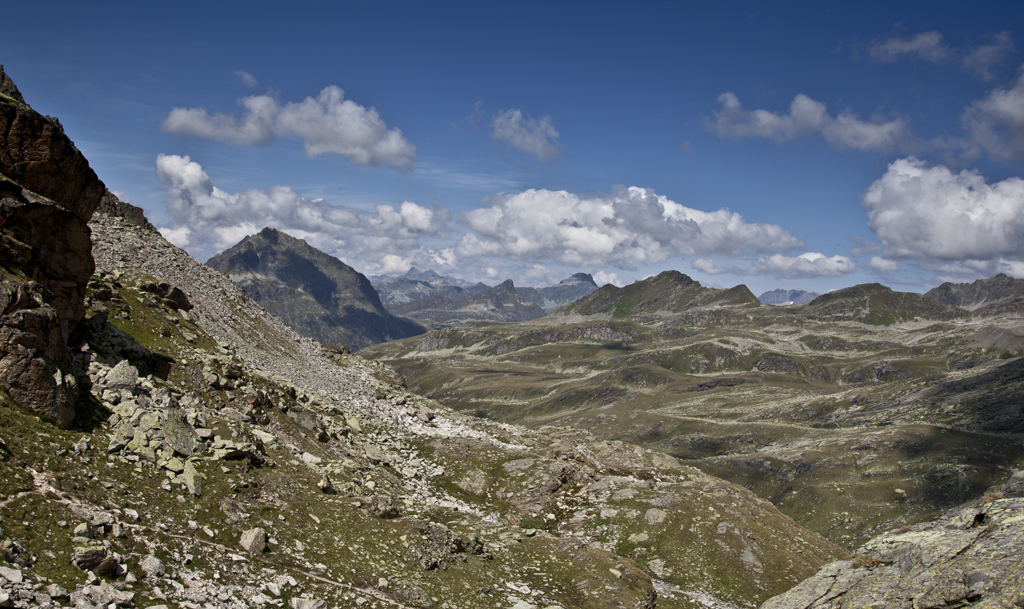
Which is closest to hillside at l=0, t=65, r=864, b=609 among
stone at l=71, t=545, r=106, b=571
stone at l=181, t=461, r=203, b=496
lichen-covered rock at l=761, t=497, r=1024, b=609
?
stone at l=71, t=545, r=106, b=571

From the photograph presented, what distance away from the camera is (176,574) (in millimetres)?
20281

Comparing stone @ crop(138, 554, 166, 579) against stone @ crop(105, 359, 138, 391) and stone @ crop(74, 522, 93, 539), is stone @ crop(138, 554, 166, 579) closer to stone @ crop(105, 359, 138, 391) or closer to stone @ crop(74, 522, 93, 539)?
stone @ crop(74, 522, 93, 539)

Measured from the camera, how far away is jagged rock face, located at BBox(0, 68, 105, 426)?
22.9 meters

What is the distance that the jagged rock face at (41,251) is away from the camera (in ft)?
75.2

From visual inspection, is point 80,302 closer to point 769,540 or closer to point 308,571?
point 308,571

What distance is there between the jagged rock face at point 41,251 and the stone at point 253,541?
952 centimetres

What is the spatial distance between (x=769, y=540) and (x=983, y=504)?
93.2 ft

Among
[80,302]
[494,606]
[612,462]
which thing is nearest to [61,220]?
[80,302]

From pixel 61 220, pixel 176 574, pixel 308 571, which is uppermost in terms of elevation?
pixel 61 220

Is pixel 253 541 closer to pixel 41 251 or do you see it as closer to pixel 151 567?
pixel 151 567

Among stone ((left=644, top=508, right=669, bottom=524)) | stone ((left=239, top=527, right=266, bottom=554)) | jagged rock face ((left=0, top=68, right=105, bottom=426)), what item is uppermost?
jagged rock face ((left=0, top=68, right=105, bottom=426))

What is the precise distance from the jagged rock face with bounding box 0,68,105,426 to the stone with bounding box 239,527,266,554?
9.52 m

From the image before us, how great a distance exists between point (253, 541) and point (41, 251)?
65.1 feet

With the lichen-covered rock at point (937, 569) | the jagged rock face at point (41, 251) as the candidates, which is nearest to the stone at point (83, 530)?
the jagged rock face at point (41, 251)
